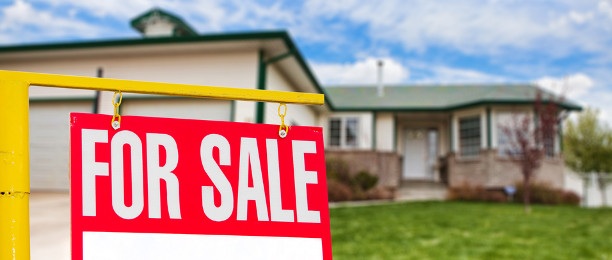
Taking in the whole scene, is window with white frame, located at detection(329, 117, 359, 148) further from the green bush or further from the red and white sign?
the red and white sign

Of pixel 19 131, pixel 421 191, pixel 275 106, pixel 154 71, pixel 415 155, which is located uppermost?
pixel 154 71

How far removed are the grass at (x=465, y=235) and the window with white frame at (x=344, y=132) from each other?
875cm

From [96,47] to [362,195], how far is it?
8439mm

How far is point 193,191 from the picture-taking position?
4.82 feet

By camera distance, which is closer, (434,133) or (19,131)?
(19,131)

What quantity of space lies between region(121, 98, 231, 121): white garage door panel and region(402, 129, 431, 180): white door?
39.7ft

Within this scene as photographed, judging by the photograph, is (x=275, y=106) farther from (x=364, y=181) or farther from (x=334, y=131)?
(x=334, y=131)

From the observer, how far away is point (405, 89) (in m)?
22.5

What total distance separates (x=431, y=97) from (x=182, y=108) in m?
13.0

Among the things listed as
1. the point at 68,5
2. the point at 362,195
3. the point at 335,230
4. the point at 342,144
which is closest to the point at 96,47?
the point at 68,5

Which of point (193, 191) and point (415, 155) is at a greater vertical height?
point (193, 191)

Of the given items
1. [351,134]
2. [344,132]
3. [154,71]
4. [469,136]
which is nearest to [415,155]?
[469,136]

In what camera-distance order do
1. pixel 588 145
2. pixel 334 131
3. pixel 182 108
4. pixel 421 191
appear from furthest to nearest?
pixel 588 145
pixel 334 131
pixel 421 191
pixel 182 108

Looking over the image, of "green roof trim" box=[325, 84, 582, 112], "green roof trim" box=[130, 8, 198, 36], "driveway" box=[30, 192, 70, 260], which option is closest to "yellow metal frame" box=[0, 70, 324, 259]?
"driveway" box=[30, 192, 70, 260]
